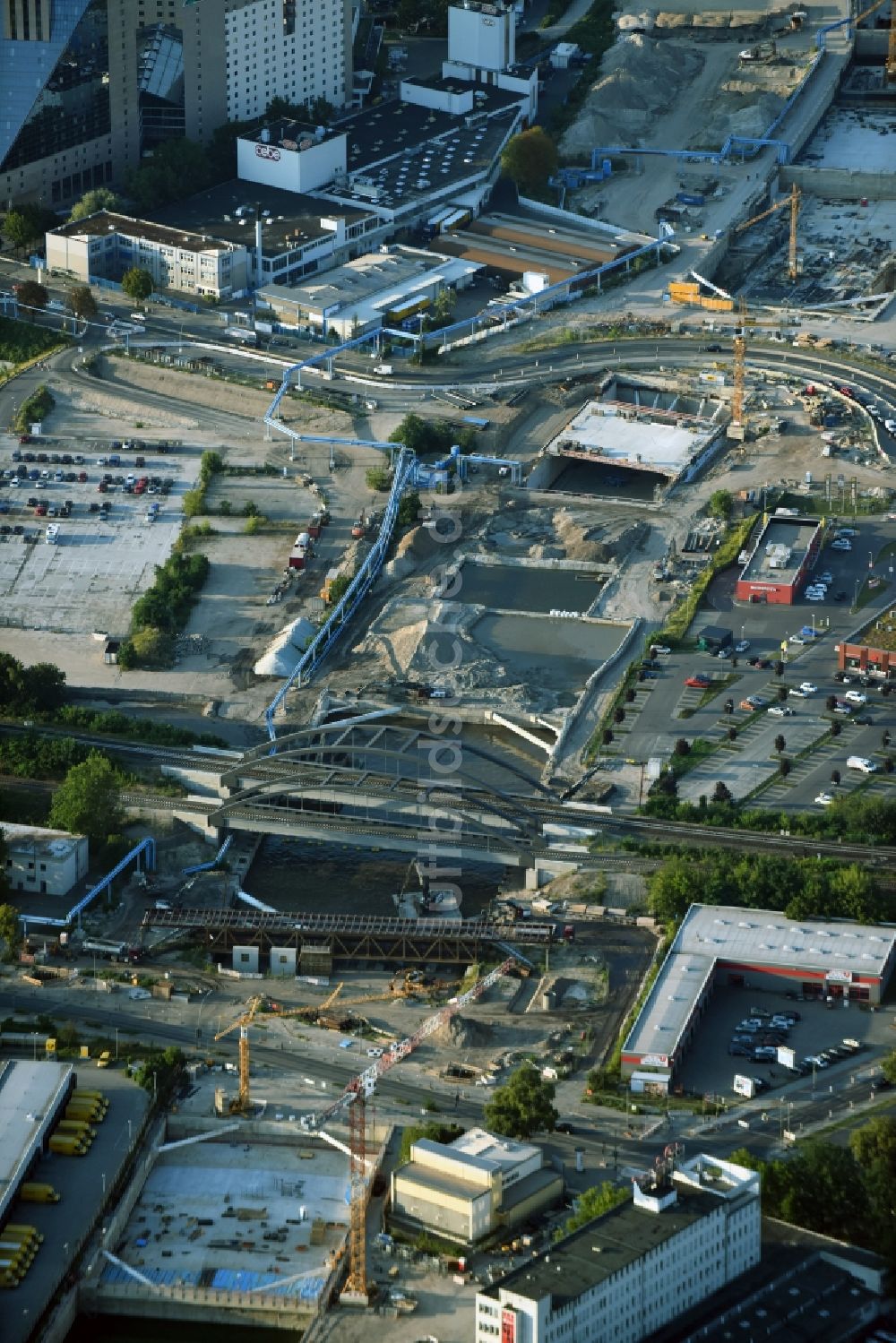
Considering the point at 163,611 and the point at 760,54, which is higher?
the point at 760,54

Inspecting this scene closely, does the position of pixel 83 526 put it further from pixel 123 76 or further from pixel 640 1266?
pixel 640 1266

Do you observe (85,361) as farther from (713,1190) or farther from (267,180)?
(713,1190)

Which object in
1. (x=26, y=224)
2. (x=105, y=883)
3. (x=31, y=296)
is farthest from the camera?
(x=26, y=224)

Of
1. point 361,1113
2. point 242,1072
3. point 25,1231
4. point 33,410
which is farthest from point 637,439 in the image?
point 25,1231

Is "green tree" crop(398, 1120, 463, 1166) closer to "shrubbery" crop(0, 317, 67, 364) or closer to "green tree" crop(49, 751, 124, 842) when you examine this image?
"green tree" crop(49, 751, 124, 842)

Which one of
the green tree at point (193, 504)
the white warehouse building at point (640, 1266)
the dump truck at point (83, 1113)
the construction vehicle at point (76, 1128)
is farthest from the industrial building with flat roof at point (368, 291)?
the white warehouse building at point (640, 1266)

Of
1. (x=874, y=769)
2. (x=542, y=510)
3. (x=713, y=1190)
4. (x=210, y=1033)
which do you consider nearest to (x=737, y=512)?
(x=542, y=510)
